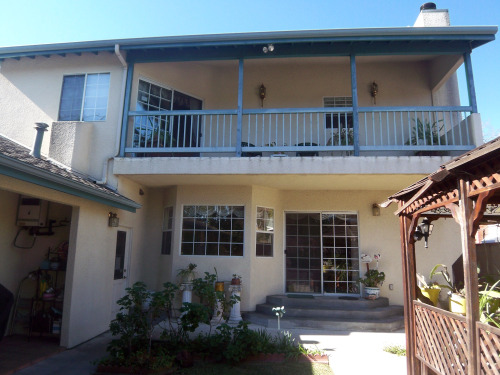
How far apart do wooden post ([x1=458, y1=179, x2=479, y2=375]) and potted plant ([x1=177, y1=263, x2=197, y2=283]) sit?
5871mm

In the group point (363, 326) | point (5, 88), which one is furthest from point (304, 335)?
point (5, 88)

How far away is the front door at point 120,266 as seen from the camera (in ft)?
25.4

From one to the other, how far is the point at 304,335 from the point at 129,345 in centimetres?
333

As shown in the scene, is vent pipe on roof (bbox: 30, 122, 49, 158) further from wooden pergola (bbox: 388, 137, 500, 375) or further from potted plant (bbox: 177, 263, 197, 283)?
wooden pergola (bbox: 388, 137, 500, 375)

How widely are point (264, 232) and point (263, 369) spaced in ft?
13.1

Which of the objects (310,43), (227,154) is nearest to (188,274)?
(227,154)

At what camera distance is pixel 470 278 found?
3.37m

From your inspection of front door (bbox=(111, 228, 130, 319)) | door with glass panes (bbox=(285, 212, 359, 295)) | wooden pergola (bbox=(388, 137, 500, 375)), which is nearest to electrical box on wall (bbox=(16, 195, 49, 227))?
front door (bbox=(111, 228, 130, 319))

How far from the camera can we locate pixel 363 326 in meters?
7.37

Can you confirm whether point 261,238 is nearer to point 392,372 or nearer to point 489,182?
point 392,372

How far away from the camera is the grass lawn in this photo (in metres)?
5.02

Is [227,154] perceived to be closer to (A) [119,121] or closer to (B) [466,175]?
(A) [119,121]

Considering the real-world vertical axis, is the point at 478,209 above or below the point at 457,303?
above

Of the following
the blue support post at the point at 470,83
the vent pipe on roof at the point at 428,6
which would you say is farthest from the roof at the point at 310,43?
the vent pipe on roof at the point at 428,6
